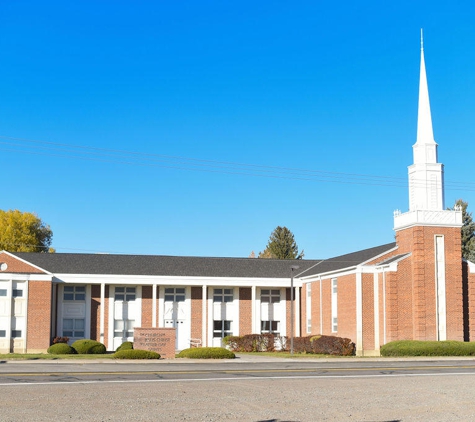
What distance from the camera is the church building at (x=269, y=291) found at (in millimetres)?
44625

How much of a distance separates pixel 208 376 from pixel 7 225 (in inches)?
2553

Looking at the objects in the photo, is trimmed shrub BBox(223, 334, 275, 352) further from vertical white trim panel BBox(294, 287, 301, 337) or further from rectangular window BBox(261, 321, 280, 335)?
vertical white trim panel BBox(294, 287, 301, 337)

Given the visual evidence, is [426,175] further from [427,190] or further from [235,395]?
[235,395]

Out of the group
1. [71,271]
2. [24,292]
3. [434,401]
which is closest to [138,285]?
[71,271]

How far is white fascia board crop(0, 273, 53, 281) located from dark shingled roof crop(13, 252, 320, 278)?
3010 mm

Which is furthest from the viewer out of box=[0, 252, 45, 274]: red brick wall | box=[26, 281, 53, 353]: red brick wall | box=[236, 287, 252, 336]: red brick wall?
box=[236, 287, 252, 336]: red brick wall

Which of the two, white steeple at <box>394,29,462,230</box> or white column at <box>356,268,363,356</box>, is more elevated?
white steeple at <box>394,29,462,230</box>

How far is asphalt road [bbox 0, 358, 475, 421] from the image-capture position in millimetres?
14750

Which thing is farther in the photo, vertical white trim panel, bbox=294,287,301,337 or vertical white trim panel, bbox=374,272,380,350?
vertical white trim panel, bbox=294,287,301,337

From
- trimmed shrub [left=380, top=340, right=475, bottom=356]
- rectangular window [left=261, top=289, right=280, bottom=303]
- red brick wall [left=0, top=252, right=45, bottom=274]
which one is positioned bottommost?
trimmed shrub [left=380, top=340, right=475, bottom=356]

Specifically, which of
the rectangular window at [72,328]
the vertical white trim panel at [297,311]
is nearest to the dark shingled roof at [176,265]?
the vertical white trim panel at [297,311]

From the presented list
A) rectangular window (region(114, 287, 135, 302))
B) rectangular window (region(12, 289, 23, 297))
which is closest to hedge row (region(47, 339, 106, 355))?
rectangular window (region(12, 289, 23, 297))

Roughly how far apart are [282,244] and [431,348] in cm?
5758

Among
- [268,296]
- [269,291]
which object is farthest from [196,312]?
[269,291]
